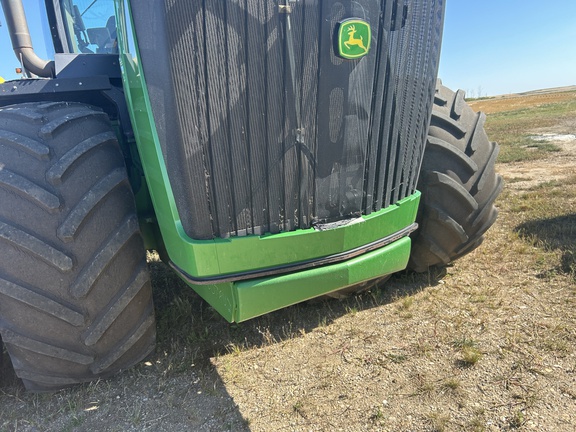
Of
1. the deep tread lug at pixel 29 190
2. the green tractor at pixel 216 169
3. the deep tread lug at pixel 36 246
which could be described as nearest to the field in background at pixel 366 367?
the green tractor at pixel 216 169

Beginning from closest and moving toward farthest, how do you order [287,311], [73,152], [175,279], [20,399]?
[73,152] → [20,399] → [287,311] → [175,279]

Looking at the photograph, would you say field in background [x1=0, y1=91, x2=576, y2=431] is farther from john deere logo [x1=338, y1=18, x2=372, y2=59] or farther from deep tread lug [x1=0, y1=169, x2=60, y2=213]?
john deere logo [x1=338, y1=18, x2=372, y2=59]

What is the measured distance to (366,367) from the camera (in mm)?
2170

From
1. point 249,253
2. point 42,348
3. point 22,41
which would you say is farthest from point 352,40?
point 22,41

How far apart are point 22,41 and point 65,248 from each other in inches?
57.2

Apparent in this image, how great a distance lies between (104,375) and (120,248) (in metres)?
0.70

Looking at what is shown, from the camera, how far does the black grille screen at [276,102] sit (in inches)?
58.7

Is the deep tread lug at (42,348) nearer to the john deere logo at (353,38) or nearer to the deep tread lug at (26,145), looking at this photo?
the deep tread lug at (26,145)

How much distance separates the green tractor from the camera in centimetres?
154

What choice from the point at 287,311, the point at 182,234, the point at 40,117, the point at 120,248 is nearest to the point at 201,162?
the point at 182,234

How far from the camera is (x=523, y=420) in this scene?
1764 mm

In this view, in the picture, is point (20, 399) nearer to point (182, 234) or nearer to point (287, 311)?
point (182, 234)

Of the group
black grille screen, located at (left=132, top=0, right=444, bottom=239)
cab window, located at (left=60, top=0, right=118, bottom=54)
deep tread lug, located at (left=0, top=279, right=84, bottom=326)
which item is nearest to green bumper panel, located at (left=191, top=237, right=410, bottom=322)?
black grille screen, located at (left=132, top=0, right=444, bottom=239)

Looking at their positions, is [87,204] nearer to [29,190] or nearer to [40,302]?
[29,190]
